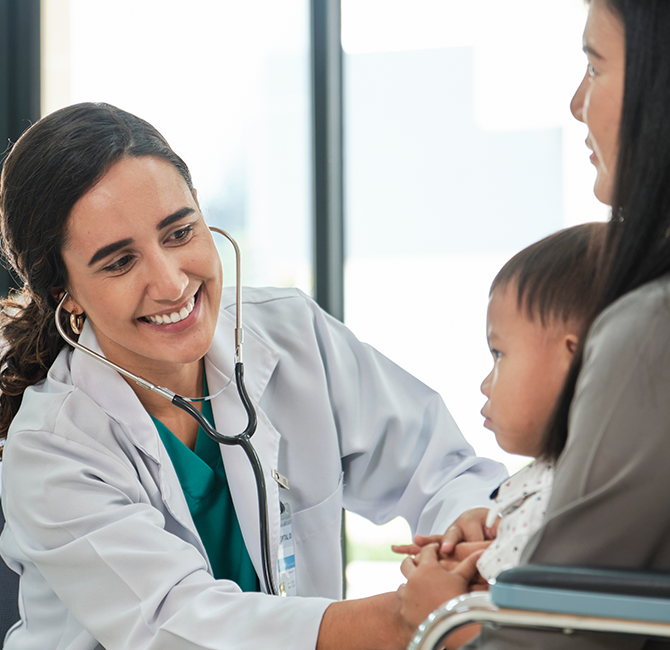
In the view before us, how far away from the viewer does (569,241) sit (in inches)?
31.9

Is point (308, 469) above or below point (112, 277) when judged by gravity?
below

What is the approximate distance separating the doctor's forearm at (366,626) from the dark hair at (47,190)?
2.40 ft

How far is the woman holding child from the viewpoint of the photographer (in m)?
0.56

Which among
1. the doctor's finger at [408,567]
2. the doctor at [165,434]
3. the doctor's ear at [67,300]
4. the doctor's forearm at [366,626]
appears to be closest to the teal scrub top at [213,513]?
the doctor at [165,434]

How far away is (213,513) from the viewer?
132 cm

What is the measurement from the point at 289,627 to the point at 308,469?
0.44 metres

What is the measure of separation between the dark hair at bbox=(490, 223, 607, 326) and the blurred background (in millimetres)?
1356

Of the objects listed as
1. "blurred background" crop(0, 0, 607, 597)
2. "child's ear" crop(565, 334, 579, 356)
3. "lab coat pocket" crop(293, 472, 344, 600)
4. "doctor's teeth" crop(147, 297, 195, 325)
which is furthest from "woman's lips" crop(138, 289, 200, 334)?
"blurred background" crop(0, 0, 607, 597)

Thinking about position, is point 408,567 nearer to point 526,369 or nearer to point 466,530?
point 466,530

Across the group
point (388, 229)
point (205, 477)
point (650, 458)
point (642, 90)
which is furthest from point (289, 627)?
point (388, 229)

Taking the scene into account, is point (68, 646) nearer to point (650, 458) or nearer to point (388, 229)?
point (650, 458)

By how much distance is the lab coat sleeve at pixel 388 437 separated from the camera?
→ 139cm

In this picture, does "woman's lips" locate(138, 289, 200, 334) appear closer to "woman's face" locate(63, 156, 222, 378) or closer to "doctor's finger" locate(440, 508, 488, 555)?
"woman's face" locate(63, 156, 222, 378)

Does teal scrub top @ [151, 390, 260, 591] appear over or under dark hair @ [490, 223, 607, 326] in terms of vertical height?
under
